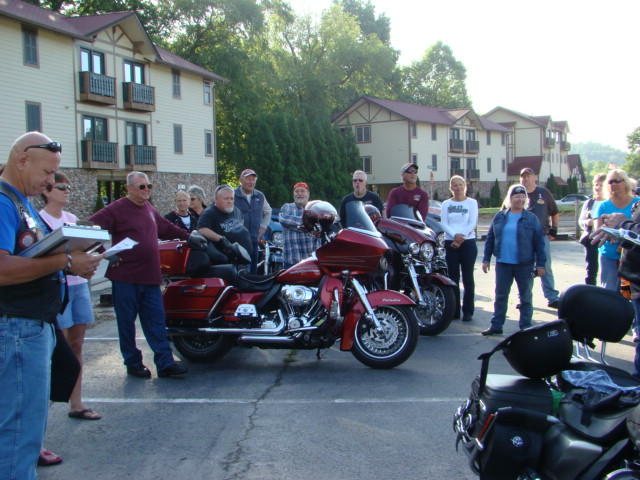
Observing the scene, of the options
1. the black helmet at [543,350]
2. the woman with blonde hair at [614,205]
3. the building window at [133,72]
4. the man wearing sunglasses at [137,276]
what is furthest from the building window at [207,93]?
the black helmet at [543,350]

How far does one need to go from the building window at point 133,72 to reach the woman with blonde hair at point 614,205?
3035 centimetres

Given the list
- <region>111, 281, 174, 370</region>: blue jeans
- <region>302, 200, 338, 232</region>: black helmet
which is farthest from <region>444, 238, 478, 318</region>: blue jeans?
<region>111, 281, 174, 370</region>: blue jeans

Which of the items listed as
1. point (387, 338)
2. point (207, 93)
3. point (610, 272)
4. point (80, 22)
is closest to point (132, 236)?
point (387, 338)

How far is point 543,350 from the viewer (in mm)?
3162

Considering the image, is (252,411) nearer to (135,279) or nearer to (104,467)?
(104,467)

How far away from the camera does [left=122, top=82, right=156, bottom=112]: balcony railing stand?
107 ft

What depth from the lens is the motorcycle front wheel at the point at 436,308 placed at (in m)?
7.86

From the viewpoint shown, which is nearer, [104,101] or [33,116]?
[33,116]

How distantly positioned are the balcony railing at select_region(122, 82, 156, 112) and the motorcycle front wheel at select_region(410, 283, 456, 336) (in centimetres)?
2819

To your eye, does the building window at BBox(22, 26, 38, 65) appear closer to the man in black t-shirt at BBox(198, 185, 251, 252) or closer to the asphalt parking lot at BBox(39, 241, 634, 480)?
the man in black t-shirt at BBox(198, 185, 251, 252)

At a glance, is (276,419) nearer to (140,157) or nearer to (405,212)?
(405,212)

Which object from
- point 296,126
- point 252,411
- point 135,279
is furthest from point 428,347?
point 296,126

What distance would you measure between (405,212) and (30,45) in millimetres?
24566

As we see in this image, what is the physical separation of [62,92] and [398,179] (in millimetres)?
32534
